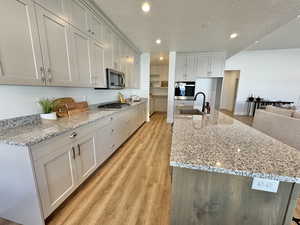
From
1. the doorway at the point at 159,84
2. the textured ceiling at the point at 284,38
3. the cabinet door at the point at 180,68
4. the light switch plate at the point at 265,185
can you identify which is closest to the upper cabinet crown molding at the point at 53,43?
the light switch plate at the point at 265,185

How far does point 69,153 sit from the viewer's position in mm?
1329

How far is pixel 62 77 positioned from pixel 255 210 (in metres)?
2.16

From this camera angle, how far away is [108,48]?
2600mm

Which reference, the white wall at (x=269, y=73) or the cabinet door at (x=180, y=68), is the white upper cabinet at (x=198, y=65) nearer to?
the cabinet door at (x=180, y=68)

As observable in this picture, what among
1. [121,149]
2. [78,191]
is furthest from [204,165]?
[121,149]

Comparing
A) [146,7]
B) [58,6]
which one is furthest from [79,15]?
[146,7]

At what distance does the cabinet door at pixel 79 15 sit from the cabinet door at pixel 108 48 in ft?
1.64

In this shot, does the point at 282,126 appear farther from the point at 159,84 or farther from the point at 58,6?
the point at 159,84

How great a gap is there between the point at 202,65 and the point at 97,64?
3.81 m

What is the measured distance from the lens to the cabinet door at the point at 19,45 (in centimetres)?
105

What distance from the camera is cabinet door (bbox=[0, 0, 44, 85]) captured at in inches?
41.3

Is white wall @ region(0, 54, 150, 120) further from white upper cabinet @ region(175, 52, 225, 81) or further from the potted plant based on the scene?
white upper cabinet @ region(175, 52, 225, 81)

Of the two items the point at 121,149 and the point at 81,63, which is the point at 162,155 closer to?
the point at 121,149

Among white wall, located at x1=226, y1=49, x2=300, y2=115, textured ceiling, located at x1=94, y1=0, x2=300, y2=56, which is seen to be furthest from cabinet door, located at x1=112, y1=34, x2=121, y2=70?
white wall, located at x1=226, y1=49, x2=300, y2=115
